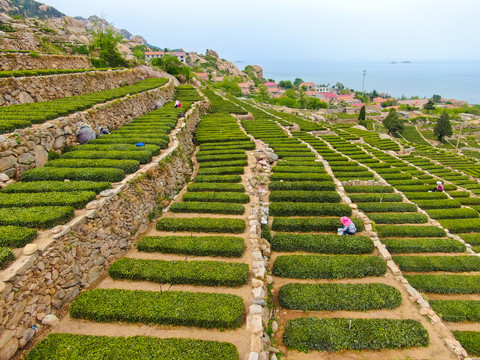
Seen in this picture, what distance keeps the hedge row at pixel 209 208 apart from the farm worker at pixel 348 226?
515 cm

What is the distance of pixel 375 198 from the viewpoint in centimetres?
1847

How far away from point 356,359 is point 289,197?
9.04m

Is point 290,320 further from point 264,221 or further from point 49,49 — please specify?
point 49,49

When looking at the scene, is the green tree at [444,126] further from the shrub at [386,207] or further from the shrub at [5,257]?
the shrub at [5,257]

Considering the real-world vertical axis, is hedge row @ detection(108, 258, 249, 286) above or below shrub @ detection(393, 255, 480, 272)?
above

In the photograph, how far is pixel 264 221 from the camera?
1278 cm

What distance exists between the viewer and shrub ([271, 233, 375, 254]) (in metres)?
11.5

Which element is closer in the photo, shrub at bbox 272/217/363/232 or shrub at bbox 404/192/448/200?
shrub at bbox 272/217/363/232

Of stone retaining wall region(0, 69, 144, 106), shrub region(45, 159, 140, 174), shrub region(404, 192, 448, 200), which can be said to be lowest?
shrub region(404, 192, 448, 200)

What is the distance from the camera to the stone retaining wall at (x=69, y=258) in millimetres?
5660

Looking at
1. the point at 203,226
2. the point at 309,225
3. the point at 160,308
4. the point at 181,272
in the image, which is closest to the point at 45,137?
the point at 203,226

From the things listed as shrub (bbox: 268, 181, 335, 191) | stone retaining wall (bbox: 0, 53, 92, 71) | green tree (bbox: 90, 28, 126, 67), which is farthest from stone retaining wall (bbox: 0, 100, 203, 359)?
green tree (bbox: 90, 28, 126, 67)

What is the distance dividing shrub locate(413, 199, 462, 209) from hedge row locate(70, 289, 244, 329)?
1876cm

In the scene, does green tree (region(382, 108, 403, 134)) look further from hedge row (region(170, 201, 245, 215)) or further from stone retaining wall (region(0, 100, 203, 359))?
stone retaining wall (region(0, 100, 203, 359))
